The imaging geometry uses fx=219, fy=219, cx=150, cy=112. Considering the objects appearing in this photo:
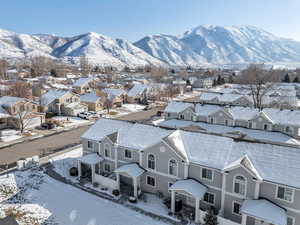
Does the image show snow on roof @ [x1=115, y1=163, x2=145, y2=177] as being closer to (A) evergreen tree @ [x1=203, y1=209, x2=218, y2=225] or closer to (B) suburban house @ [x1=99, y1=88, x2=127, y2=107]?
(A) evergreen tree @ [x1=203, y1=209, x2=218, y2=225]

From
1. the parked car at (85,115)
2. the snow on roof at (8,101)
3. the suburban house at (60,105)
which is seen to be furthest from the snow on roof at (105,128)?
the suburban house at (60,105)

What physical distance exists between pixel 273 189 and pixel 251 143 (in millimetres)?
4003

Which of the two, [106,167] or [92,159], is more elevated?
[92,159]

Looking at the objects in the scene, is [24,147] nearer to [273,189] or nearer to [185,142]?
[185,142]

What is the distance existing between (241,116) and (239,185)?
838 inches

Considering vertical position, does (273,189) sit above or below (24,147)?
above

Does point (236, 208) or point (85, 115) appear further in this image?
point (85, 115)

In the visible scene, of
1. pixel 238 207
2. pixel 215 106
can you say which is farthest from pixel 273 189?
pixel 215 106

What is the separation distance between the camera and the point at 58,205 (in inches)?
752

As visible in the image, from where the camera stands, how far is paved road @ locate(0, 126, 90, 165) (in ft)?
93.2

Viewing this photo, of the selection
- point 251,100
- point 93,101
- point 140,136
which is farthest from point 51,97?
point 251,100

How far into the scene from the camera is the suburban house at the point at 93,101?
55325 millimetres

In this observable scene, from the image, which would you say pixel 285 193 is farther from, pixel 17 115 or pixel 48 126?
pixel 17 115

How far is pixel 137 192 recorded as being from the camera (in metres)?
20.6
